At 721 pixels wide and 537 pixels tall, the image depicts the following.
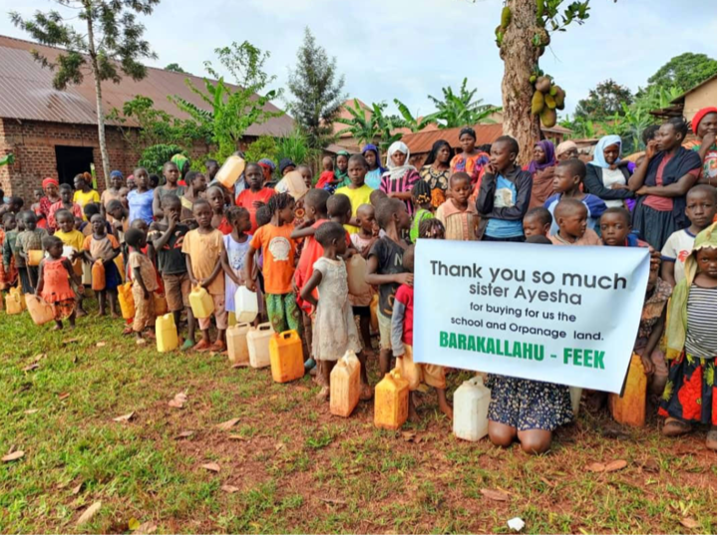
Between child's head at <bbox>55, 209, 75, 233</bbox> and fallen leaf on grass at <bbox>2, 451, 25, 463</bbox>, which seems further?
child's head at <bbox>55, 209, 75, 233</bbox>

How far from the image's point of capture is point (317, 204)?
167 inches

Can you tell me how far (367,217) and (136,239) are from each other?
108 inches

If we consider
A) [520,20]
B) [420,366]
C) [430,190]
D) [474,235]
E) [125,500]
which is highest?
[520,20]

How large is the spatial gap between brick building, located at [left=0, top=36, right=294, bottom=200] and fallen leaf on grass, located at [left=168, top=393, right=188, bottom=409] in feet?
46.3

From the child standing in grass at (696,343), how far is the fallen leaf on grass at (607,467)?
0.52 m

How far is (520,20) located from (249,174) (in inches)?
148

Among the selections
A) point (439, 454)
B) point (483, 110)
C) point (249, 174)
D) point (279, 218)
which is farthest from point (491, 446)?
point (483, 110)

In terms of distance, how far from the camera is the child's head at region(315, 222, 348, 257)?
3670 mm

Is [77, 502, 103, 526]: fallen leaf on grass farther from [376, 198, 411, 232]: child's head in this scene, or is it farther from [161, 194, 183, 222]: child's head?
[161, 194, 183, 222]: child's head

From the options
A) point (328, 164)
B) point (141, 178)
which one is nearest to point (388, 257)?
point (328, 164)

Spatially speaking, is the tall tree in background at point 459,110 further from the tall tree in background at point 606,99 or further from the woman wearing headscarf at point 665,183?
the tall tree in background at point 606,99

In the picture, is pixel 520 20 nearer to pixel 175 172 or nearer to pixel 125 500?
pixel 175 172

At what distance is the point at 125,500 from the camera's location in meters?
2.81

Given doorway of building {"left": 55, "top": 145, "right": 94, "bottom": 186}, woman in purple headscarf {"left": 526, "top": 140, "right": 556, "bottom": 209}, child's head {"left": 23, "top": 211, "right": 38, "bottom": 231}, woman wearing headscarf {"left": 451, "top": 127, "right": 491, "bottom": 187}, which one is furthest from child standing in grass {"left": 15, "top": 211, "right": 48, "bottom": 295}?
doorway of building {"left": 55, "top": 145, "right": 94, "bottom": 186}
